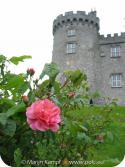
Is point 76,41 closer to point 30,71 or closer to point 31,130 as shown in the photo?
point 30,71

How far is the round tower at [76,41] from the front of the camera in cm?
3167

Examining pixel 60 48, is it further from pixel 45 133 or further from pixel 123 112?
pixel 45 133

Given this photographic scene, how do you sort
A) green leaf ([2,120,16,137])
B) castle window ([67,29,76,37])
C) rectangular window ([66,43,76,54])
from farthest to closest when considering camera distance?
castle window ([67,29,76,37]) < rectangular window ([66,43,76,54]) < green leaf ([2,120,16,137])

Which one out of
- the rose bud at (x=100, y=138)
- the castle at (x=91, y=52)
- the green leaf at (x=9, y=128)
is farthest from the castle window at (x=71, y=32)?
the green leaf at (x=9, y=128)

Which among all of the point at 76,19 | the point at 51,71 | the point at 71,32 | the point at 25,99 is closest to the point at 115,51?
the point at 71,32

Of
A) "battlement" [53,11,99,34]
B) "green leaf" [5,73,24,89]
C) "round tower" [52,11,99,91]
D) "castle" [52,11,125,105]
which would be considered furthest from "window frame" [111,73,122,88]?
"green leaf" [5,73,24,89]

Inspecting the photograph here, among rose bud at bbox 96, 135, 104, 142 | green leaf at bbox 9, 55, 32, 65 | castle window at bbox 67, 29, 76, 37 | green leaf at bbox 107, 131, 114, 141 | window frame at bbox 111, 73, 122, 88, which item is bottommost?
window frame at bbox 111, 73, 122, 88

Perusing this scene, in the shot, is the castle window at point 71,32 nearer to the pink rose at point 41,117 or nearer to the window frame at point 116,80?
the window frame at point 116,80

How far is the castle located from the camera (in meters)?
31.1

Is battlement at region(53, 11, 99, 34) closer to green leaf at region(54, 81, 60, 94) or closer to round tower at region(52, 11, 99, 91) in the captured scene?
round tower at region(52, 11, 99, 91)

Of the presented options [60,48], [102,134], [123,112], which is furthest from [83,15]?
[102,134]

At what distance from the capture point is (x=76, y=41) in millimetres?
32688

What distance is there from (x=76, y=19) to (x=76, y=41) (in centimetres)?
221

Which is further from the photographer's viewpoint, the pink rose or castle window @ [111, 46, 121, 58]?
castle window @ [111, 46, 121, 58]
